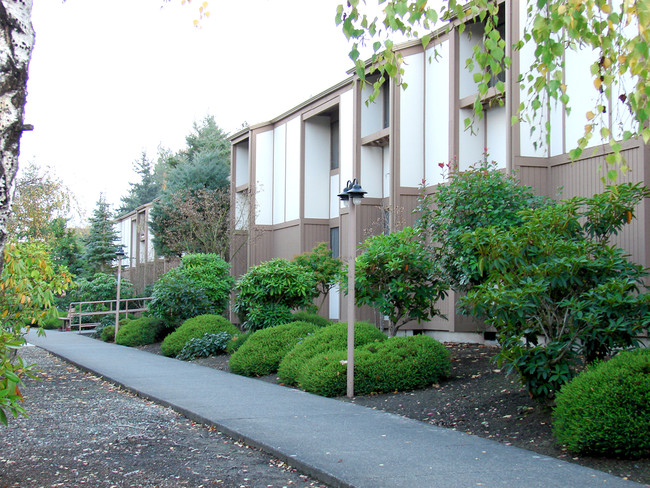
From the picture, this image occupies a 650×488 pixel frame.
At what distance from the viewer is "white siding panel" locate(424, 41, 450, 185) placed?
1669cm

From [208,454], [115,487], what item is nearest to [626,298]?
[208,454]

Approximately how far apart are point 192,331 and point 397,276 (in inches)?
292

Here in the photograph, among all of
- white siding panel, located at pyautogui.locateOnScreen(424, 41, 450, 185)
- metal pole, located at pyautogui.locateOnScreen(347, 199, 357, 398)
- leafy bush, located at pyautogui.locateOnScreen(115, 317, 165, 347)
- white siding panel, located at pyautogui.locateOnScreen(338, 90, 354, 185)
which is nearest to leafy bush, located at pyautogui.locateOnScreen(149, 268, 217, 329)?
leafy bush, located at pyautogui.locateOnScreen(115, 317, 165, 347)

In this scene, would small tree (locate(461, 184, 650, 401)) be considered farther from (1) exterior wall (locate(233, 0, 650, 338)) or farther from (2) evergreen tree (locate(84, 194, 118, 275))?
(2) evergreen tree (locate(84, 194, 118, 275))

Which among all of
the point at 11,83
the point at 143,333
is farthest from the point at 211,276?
the point at 11,83

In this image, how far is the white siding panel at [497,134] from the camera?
49.8 feet

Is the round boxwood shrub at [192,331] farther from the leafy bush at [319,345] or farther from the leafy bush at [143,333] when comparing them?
the leafy bush at [319,345]

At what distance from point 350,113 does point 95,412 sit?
13.4 m

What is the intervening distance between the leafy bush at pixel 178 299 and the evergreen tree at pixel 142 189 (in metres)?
46.9

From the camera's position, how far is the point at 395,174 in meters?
17.4

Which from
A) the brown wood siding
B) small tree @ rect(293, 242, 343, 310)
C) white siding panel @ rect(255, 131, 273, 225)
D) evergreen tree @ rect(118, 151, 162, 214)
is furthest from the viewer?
evergreen tree @ rect(118, 151, 162, 214)

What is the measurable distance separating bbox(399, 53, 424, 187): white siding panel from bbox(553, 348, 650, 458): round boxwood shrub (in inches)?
452

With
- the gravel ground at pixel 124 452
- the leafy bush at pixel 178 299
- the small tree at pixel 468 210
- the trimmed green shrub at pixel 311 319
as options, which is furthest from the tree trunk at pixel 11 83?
the leafy bush at pixel 178 299

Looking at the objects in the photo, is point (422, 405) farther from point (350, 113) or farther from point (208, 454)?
point (350, 113)
